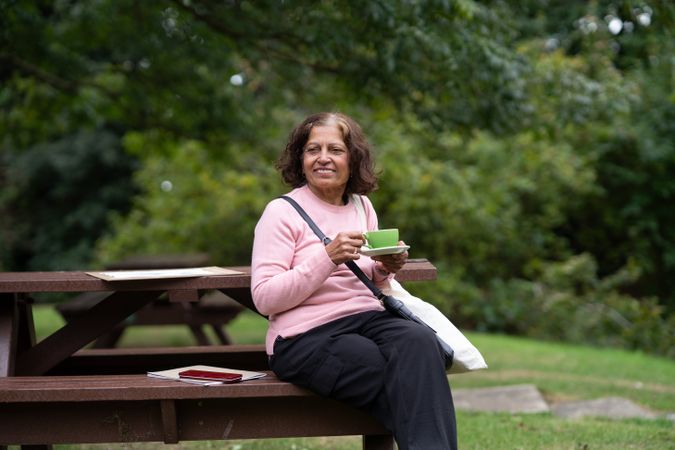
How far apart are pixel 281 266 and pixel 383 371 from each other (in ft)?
1.87

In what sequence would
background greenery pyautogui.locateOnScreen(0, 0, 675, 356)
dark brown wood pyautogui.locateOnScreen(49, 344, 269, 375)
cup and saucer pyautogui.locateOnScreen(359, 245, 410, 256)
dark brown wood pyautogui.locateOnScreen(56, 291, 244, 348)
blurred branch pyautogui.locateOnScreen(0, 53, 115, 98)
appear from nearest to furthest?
cup and saucer pyautogui.locateOnScreen(359, 245, 410, 256), dark brown wood pyautogui.locateOnScreen(49, 344, 269, 375), background greenery pyautogui.locateOnScreen(0, 0, 675, 356), dark brown wood pyautogui.locateOnScreen(56, 291, 244, 348), blurred branch pyautogui.locateOnScreen(0, 53, 115, 98)

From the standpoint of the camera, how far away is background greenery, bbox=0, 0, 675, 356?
23.7 feet

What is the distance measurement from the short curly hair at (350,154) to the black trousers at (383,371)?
2.11ft

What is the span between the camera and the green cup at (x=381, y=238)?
3.30 m

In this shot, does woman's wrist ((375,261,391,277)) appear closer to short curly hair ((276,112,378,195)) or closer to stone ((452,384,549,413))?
short curly hair ((276,112,378,195))

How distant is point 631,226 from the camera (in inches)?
606

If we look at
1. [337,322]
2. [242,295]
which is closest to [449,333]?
[337,322]

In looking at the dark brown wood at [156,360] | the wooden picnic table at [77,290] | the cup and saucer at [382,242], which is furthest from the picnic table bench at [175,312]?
the cup and saucer at [382,242]

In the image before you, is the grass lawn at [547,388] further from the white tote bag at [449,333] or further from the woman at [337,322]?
the woman at [337,322]

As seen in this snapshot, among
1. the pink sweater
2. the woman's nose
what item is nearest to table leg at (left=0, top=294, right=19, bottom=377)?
the pink sweater

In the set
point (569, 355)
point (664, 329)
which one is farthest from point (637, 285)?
point (569, 355)

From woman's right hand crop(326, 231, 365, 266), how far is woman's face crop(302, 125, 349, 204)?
1.45 ft

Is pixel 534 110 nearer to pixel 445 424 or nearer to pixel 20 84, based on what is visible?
pixel 445 424

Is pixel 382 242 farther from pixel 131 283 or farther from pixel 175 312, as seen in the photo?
pixel 175 312
